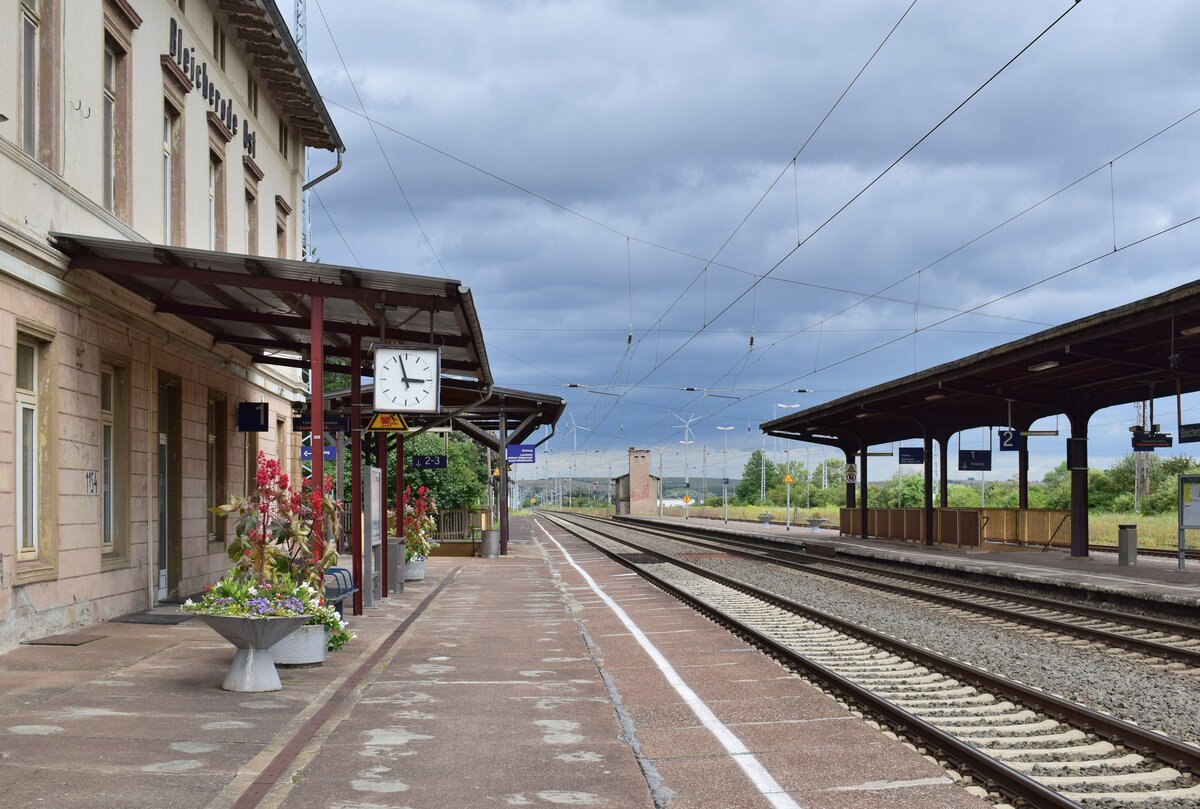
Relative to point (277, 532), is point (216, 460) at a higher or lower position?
higher

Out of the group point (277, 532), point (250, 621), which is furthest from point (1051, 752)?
point (277, 532)

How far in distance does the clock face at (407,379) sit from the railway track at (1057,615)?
25.4 ft

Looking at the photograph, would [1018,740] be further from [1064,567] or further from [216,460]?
[1064,567]

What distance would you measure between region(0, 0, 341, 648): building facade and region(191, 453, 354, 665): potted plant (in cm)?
219

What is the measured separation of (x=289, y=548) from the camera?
33.8 ft

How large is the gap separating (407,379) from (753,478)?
485ft

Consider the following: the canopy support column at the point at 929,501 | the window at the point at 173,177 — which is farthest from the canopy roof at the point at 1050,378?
the window at the point at 173,177

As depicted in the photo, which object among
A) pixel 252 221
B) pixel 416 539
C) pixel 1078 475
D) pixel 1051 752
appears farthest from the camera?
pixel 1078 475

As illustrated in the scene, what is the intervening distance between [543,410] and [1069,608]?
17366 millimetres

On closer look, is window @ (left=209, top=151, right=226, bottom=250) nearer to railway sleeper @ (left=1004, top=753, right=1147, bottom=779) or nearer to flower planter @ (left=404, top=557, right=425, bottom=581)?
flower planter @ (left=404, top=557, right=425, bottom=581)

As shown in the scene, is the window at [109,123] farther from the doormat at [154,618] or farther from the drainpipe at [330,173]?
the drainpipe at [330,173]

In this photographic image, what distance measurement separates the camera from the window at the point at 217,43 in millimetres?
17641

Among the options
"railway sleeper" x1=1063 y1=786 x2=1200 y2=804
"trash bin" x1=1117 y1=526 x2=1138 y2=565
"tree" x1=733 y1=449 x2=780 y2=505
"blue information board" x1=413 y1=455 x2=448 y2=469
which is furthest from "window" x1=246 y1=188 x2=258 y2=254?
"tree" x1=733 y1=449 x2=780 y2=505

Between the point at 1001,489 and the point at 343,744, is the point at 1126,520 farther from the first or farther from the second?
the point at 1001,489
